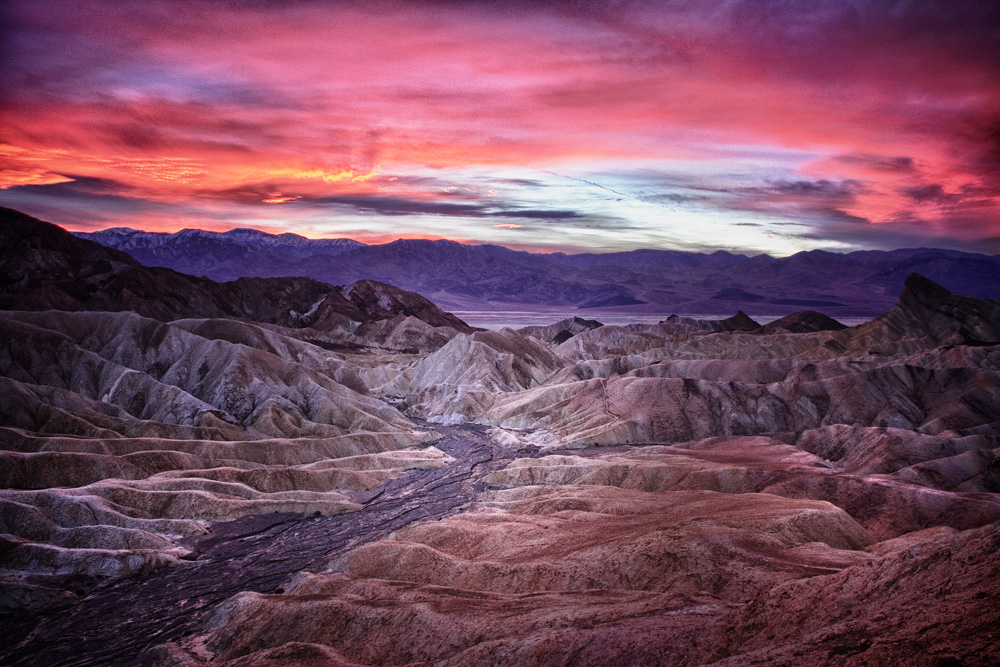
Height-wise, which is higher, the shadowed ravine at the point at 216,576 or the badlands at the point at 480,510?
the badlands at the point at 480,510

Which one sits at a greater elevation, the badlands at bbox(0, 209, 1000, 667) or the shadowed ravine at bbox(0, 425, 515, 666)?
the badlands at bbox(0, 209, 1000, 667)

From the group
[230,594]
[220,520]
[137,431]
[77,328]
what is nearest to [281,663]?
[230,594]

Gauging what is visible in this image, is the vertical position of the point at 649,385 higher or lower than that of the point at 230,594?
higher

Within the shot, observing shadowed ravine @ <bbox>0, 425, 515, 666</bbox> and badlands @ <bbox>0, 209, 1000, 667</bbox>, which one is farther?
shadowed ravine @ <bbox>0, 425, 515, 666</bbox>

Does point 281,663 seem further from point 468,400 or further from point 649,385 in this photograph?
point 468,400

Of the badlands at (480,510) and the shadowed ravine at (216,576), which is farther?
the shadowed ravine at (216,576)
